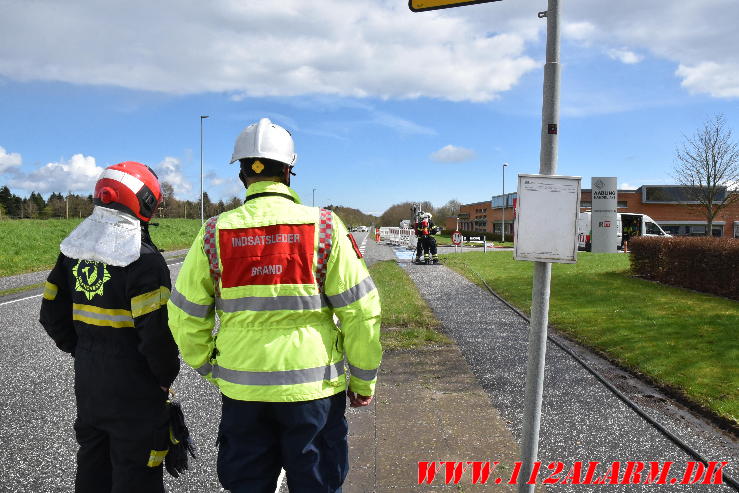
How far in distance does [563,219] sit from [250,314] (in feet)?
4.84

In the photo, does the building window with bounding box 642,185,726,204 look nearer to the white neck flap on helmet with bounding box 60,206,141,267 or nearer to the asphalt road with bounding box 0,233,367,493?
the asphalt road with bounding box 0,233,367,493

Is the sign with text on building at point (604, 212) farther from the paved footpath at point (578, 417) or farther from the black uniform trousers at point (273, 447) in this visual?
the black uniform trousers at point (273, 447)

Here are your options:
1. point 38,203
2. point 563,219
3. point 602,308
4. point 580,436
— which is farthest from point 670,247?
point 38,203

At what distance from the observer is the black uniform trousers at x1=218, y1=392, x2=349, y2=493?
2.09 metres

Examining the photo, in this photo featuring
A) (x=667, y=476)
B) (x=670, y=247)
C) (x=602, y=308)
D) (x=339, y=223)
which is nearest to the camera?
(x=339, y=223)

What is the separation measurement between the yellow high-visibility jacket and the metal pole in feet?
2.76

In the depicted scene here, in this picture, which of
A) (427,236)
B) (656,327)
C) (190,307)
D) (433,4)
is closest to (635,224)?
(427,236)

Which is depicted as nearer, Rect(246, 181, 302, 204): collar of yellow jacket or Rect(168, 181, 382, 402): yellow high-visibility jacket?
Rect(168, 181, 382, 402): yellow high-visibility jacket

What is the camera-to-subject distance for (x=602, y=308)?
9328mm

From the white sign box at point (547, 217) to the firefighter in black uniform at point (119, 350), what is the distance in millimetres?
1727

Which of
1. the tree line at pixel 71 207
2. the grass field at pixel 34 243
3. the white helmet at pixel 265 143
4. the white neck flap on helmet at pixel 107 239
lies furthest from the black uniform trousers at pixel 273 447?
the tree line at pixel 71 207

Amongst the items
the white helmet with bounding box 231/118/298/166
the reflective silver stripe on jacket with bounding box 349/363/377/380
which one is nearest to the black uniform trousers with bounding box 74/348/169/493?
the reflective silver stripe on jacket with bounding box 349/363/377/380

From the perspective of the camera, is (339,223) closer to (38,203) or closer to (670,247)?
(670,247)

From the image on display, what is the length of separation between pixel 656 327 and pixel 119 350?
751 centimetres
